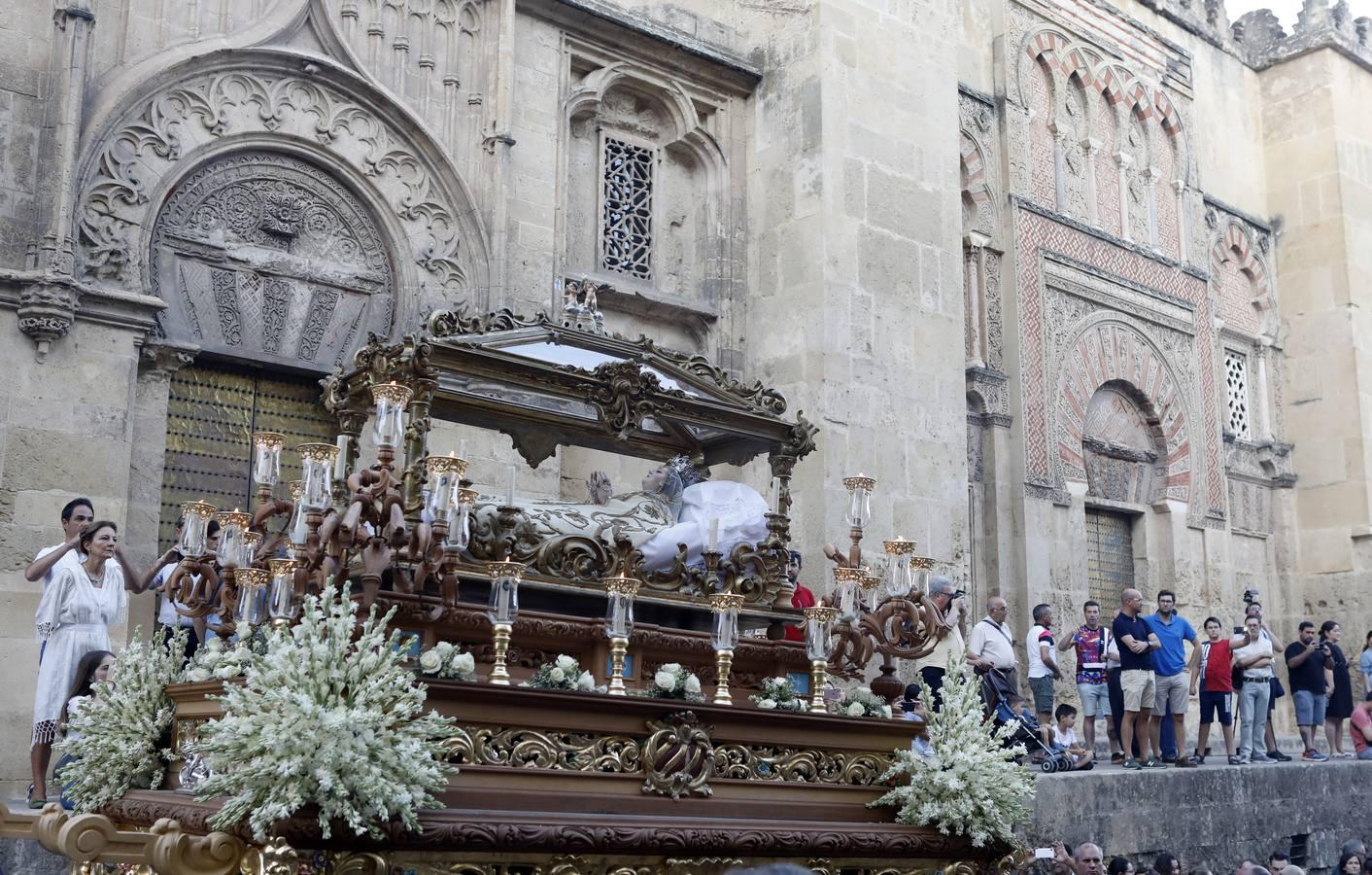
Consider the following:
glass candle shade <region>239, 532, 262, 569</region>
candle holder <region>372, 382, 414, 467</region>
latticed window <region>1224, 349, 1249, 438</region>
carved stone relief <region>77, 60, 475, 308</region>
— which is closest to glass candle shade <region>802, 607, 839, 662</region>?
candle holder <region>372, 382, 414, 467</region>

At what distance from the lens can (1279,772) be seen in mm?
10117

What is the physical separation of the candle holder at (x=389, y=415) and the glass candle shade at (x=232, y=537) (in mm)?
689

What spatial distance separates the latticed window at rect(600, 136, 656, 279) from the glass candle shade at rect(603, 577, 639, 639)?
17.4 ft

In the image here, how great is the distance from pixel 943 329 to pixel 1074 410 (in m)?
3.08

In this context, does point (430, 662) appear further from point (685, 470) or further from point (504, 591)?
point (685, 470)

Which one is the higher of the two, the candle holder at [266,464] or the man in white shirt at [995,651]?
the candle holder at [266,464]

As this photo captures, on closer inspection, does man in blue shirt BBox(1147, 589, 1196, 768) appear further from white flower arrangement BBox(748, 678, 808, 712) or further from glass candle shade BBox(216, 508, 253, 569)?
glass candle shade BBox(216, 508, 253, 569)

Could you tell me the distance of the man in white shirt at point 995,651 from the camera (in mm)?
8492

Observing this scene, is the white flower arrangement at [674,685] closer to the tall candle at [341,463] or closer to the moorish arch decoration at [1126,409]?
the tall candle at [341,463]

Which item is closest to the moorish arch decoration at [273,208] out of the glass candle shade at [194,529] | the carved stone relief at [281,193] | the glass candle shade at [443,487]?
the carved stone relief at [281,193]

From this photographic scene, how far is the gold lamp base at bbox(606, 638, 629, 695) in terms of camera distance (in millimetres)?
5023

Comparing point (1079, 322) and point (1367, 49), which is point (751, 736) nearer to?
point (1079, 322)

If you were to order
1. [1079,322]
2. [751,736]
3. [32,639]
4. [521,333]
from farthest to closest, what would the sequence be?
[1079,322] < [32,639] < [521,333] < [751,736]

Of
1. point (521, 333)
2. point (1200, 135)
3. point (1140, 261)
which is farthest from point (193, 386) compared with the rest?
point (1200, 135)
